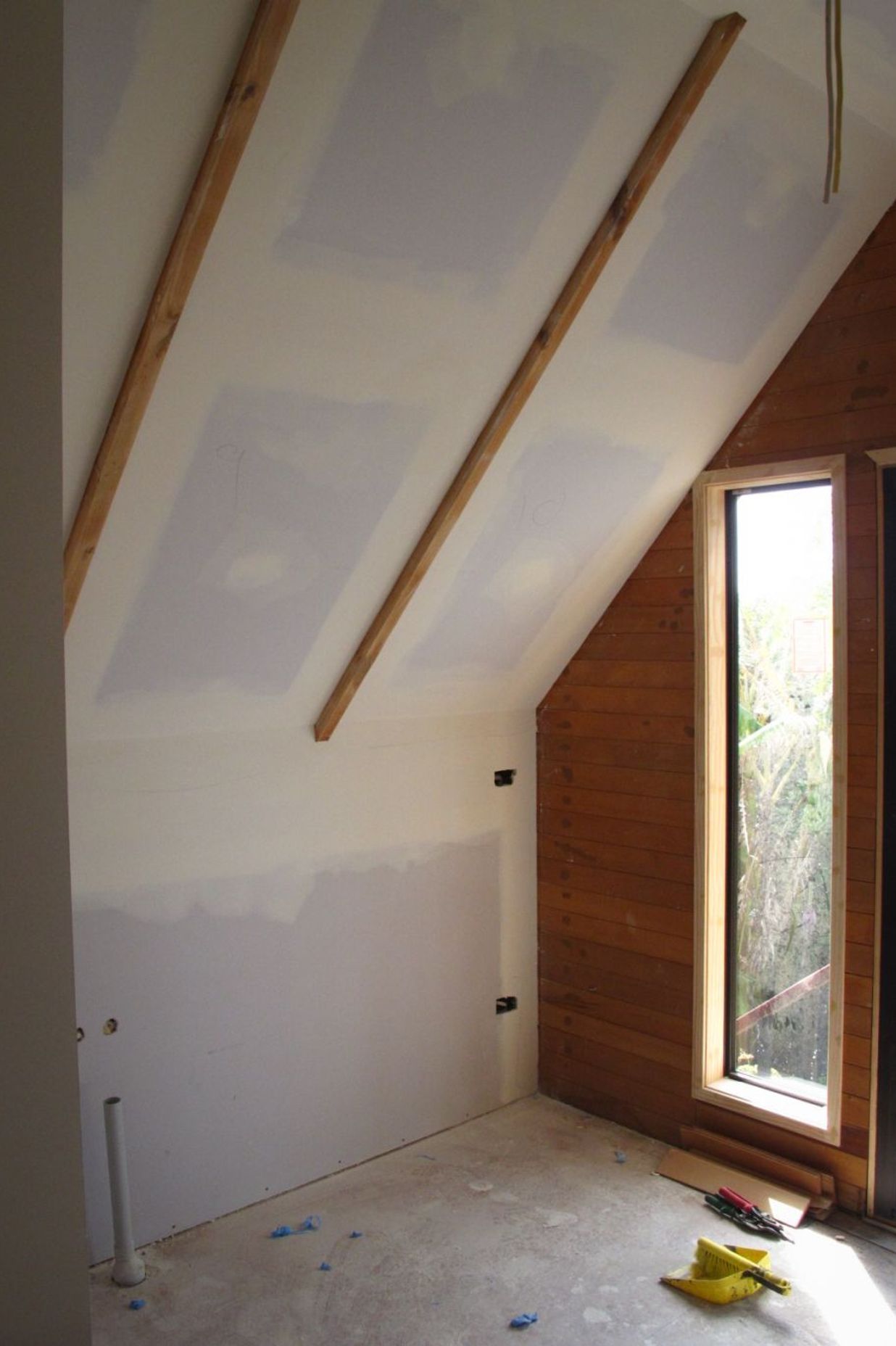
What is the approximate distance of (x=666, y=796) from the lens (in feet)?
12.7

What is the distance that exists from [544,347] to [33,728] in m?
Result: 2.21

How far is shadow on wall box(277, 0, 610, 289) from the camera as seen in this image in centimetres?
206

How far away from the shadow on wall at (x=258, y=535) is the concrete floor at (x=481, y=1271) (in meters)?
1.71

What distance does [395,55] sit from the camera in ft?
6.69

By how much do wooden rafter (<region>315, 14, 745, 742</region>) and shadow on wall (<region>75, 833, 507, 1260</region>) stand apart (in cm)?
76

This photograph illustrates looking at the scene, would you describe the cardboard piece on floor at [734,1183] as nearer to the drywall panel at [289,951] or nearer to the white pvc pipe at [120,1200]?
the drywall panel at [289,951]

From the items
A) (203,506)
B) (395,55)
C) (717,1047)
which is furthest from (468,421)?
(717,1047)

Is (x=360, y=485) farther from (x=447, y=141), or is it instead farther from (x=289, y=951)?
(x=289, y=951)

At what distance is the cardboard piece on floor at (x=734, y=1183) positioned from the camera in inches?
131

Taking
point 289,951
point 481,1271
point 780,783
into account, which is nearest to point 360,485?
point 289,951

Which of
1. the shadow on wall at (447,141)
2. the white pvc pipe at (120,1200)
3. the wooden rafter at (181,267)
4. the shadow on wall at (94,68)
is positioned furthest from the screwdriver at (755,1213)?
the shadow on wall at (94,68)

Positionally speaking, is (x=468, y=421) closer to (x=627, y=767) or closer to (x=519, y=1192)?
(x=627, y=767)

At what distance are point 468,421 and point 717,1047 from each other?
240 cm

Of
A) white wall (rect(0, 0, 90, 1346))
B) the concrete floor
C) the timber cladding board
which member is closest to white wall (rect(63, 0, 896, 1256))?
the timber cladding board
